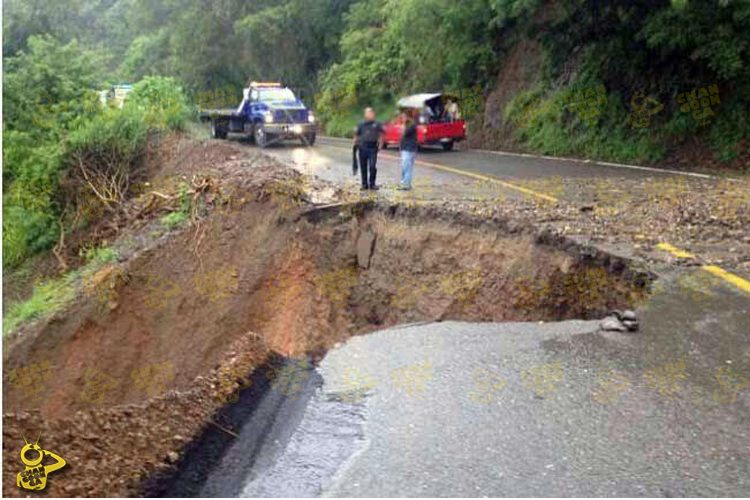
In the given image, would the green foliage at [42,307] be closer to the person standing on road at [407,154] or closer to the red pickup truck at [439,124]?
the person standing on road at [407,154]

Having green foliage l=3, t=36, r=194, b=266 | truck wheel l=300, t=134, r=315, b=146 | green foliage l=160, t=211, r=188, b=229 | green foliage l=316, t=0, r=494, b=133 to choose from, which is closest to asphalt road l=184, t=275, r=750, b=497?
green foliage l=160, t=211, r=188, b=229

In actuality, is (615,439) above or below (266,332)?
above

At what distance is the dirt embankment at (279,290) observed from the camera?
8906mm

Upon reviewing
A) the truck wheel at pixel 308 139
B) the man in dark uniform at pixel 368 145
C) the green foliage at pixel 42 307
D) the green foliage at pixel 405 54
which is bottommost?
the green foliage at pixel 42 307

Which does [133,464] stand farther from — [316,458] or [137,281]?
[137,281]

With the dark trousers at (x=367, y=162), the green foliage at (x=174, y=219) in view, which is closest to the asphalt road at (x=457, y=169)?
the dark trousers at (x=367, y=162)

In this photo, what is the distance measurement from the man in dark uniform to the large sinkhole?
188 centimetres

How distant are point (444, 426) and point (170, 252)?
7440 mm

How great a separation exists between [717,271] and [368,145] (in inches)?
269

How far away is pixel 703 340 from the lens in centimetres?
630

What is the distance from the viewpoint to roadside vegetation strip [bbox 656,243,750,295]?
7.55 metres

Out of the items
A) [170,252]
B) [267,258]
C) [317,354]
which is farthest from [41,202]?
[317,354]

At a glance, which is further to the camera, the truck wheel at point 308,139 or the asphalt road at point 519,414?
the truck wheel at point 308,139

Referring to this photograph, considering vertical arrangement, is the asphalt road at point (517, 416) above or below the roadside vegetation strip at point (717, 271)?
below
